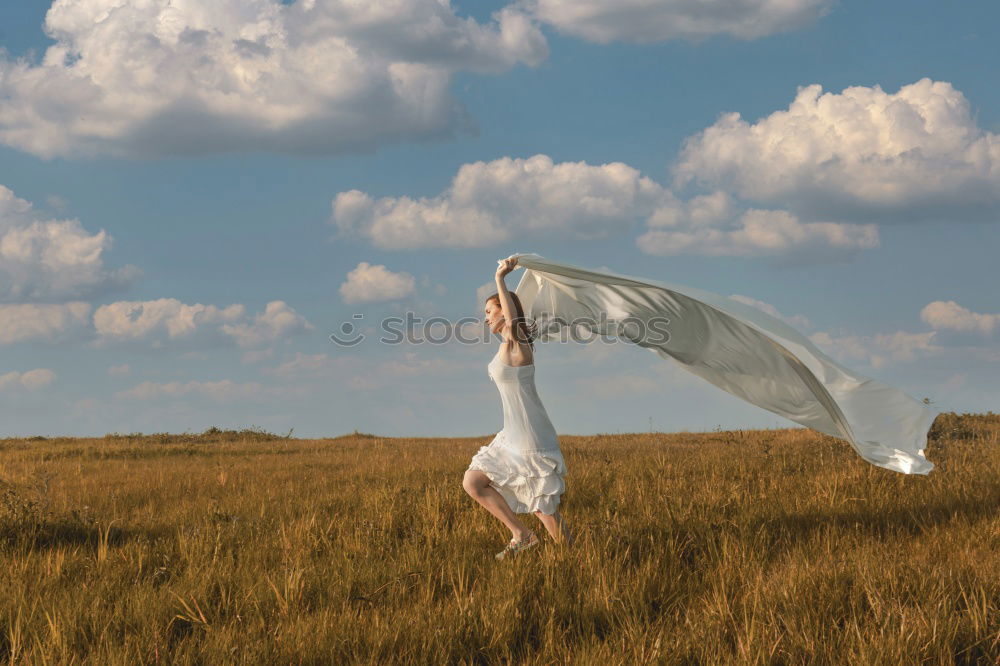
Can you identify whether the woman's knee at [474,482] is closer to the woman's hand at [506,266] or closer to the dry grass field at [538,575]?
the dry grass field at [538,575]

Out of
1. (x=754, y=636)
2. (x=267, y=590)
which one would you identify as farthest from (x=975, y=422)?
(x=267, y=590)

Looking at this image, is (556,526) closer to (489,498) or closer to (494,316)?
(489,498)

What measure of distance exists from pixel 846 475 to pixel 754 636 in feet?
17.5

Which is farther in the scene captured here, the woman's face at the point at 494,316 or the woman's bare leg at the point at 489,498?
the woman's face at the point at 494,316

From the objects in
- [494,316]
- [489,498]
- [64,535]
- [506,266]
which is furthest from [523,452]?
Answer: [64,535]

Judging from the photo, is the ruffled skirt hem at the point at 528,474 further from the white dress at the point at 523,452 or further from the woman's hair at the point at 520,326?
the woman's hair at the point at 520,326

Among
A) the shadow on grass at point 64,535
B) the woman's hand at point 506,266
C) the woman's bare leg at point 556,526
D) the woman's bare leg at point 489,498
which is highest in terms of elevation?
the woman's hand at point 506,266

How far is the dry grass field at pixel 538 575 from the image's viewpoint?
169 inches

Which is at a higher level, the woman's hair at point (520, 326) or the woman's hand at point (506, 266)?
the woman's hand at point (506, 266)

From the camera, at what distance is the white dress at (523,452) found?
6168 millimetres

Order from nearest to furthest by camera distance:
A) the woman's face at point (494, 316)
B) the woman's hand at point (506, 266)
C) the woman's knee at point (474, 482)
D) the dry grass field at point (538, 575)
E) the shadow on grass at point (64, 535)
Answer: the dry grass field at point (538, 575), the woman's knee at point (474, 482), the woman's hand at point (506, 266), the woman's face at point (494, 316), the shadow on grass at point (64, 535)

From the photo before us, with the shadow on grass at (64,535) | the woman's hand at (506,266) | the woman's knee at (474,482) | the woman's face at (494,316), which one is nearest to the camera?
the woman's knee at (474,482)

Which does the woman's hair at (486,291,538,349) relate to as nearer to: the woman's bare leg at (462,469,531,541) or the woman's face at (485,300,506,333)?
the woman's face at (485,300,506,333)

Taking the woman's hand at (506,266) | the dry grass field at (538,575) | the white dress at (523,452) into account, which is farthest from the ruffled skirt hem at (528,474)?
the woman's hand at (506,266)
